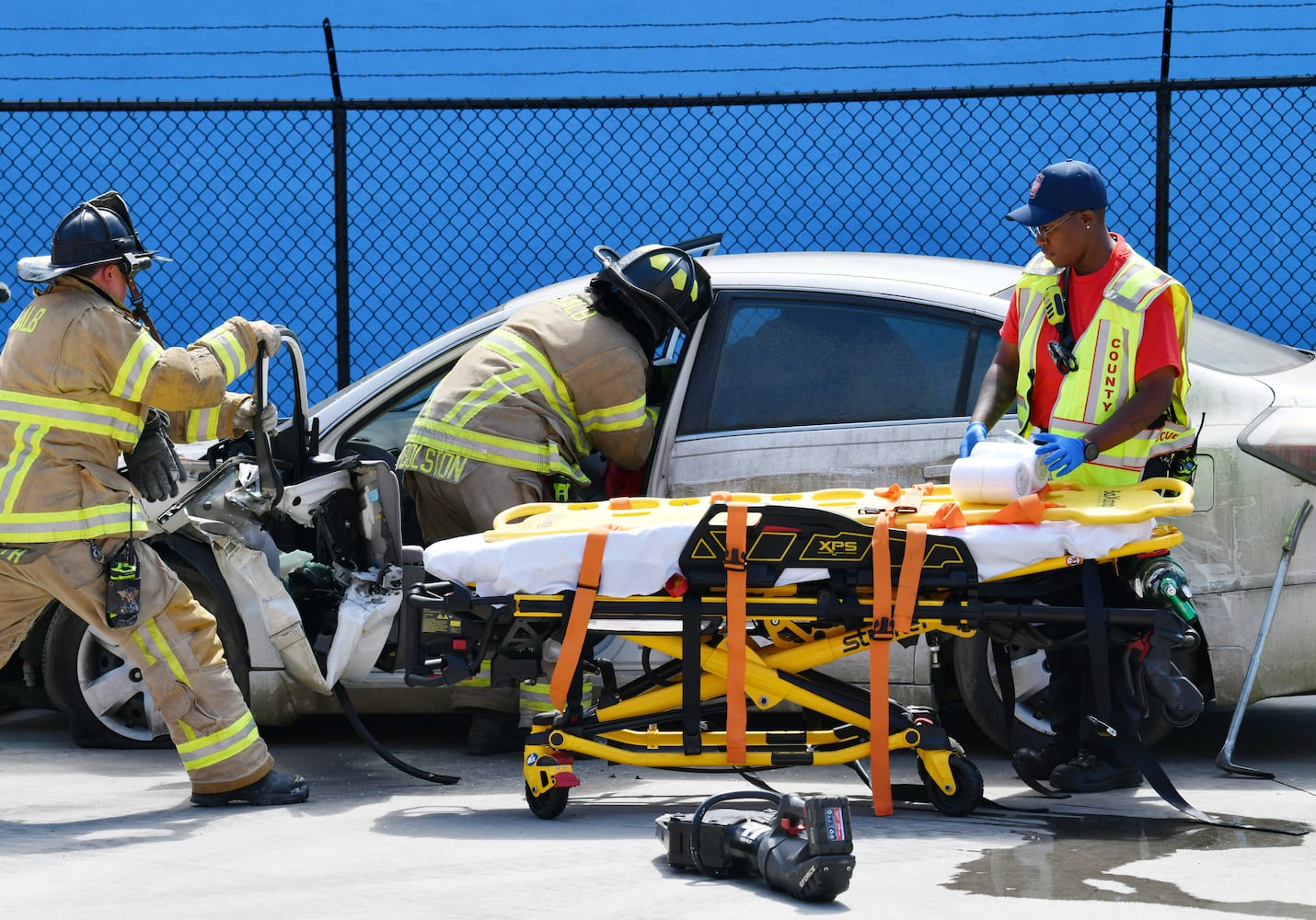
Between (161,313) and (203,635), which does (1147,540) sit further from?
(161,313)

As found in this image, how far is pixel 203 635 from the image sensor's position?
201 inches

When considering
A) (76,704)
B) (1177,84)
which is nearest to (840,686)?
(76,704)

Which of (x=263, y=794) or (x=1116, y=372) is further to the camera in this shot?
(x=263, y=794)

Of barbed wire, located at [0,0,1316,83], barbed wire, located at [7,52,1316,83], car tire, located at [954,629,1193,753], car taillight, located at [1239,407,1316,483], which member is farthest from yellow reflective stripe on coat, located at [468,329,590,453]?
barbed wire, located at [0,0,1316,83]

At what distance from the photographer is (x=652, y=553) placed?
452cm

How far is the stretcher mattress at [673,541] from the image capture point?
4.50 m

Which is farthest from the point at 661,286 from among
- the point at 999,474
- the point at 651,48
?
the point at 651,48

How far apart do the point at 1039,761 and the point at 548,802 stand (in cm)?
146

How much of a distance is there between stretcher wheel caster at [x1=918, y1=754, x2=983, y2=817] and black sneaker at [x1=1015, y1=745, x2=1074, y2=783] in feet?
1.01

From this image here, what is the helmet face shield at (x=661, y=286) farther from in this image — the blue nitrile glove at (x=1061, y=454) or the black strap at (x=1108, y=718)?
the black strap at (x=1108, y=718)

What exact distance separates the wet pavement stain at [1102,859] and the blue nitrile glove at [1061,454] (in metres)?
0.98

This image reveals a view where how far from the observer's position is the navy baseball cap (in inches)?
192

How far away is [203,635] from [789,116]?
4.58 m

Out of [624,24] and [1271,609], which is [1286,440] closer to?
[1271,609]
